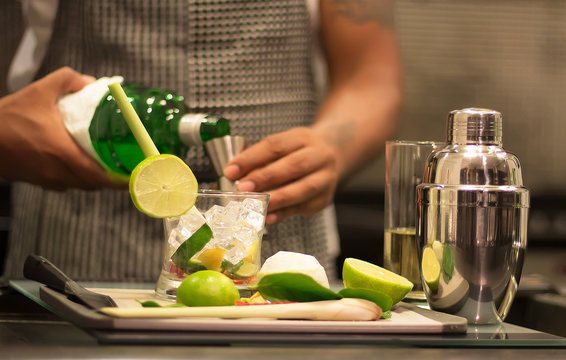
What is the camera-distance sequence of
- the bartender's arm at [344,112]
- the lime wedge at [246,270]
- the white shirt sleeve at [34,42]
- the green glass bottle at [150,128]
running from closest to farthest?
the lime wedge at [246,270] → the green glass bottle at [150,128] → the bartender's arm at [344,112] → the white shirt sleeve at [34,42]

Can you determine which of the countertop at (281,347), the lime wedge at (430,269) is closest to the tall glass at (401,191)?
the lime wedge at (430,269)

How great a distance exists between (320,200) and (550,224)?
68.6 inches

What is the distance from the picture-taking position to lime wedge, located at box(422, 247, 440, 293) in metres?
0.73

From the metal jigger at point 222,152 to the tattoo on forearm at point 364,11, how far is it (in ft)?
1.86

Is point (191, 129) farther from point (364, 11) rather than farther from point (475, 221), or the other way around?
point (364, 11)

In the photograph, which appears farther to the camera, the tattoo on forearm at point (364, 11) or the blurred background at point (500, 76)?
the blurred background at point (500, 76)

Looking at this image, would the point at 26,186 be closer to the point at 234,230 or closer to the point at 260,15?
the point at 260,15

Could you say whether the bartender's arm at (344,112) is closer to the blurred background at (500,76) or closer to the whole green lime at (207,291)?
the whole green lime at (207,291)

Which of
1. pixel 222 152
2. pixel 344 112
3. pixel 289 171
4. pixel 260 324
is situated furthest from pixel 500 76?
pixel 260 324

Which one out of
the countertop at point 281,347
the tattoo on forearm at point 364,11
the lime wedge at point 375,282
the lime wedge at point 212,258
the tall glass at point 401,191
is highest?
the tattoo on forearm at point 364,11

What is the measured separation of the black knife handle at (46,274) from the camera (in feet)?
2.36

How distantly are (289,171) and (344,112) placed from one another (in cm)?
33

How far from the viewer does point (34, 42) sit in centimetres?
133

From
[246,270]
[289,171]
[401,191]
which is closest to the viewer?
[246,270]
